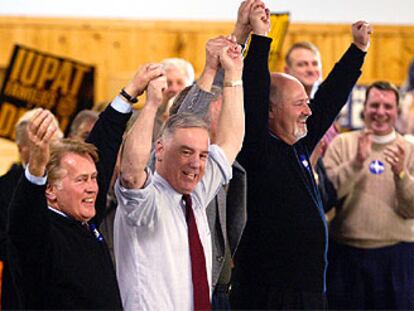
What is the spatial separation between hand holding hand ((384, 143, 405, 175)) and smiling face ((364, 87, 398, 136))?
0.92 feet

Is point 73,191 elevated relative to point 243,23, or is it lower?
lower

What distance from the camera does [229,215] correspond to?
3990 millimetres

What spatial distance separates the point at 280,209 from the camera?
4012 millimetres

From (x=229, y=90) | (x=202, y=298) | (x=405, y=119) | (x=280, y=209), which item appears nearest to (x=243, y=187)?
(x=280, y=209)

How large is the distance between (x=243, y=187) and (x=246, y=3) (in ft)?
2.16

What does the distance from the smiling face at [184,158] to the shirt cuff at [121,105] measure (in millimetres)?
225

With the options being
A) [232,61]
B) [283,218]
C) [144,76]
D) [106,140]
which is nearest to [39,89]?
[283,218]

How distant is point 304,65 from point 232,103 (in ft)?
5.93

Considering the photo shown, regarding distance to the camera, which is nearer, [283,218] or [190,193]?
[190,193]

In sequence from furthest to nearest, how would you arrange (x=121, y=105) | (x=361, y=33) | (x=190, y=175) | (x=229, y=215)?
(x=361, y=33) < (x=229, y=215) < (x=121, y=105) < (x=190, y=175)

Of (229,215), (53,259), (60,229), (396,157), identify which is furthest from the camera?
(396,157)

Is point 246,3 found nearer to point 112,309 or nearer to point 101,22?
point 112,309

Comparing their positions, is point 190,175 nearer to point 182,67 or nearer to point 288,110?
point 288,110

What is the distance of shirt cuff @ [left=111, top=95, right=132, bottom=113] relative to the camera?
11.8ft
